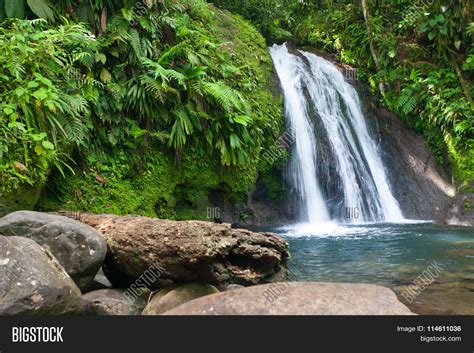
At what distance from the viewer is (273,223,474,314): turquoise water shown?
5105 mm

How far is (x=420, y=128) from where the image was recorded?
1295 cm

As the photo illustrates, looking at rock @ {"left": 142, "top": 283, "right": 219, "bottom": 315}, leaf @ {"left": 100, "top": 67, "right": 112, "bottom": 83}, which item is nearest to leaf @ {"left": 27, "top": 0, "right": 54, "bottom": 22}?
leaf @ {"left": 100, "top": 67, "right": 112, "bottom": 83}

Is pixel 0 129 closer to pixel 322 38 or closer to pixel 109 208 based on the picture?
pixel 109 208

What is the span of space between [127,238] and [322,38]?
12.4 meters

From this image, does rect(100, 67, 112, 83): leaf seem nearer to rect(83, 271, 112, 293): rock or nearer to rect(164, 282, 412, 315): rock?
rect(83, 271, 112, 293): rock

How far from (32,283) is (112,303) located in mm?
944

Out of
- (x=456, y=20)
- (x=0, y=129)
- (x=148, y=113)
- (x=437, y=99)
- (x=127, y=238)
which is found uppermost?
(x=456, y=20)

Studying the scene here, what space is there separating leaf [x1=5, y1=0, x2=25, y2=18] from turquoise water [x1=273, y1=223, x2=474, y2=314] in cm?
513

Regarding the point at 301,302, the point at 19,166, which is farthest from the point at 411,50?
the point at 301,302

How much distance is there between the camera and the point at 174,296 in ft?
13.7

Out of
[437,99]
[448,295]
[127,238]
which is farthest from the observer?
[437,99]

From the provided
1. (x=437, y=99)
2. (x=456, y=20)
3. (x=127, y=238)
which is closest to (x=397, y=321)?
(x=127, y=238)

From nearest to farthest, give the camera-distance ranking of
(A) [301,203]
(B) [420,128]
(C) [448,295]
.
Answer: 1. (C) [448,295]
2. (A) [301,203]
3. (B) [420,128]

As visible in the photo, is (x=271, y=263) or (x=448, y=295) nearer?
(x=271, y=263)
